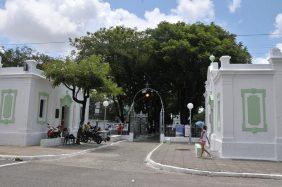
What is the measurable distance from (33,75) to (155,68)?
19143mm

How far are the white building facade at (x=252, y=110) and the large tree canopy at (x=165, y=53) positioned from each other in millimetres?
16395

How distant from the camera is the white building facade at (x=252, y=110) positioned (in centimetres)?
1788

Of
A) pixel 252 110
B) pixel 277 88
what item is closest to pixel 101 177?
pixel 252 110

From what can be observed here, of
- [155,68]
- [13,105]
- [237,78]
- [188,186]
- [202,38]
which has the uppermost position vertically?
[202,38]

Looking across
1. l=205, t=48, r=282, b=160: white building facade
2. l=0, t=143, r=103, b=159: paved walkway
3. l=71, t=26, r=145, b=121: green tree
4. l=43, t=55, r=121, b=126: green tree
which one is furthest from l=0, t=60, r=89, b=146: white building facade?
l=71, t=26, r=145, b=121: green tree

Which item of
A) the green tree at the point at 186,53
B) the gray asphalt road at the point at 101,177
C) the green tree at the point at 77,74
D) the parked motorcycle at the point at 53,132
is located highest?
the green tree at the point at 186,53

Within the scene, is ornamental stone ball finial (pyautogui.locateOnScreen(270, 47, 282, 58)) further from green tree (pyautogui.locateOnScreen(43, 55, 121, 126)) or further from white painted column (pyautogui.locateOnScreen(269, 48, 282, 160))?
green tree (pyautogui.locateOnScreen(43, 55, 121, 126))

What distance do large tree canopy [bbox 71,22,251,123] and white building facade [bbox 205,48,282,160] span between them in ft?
53.8

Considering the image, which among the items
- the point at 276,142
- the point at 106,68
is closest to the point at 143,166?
the point at 276,142

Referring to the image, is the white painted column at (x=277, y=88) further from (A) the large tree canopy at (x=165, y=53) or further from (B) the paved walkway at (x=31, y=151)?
(A) the large tree canopy at (x=165, y=53)

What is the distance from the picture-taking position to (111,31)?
39.2 m

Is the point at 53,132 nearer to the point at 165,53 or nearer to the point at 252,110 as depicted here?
the point at 252,110

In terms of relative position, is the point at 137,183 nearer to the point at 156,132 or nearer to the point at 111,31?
the point at 111,31

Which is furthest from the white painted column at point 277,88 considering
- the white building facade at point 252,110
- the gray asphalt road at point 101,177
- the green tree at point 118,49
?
the green tree at point 118,49
